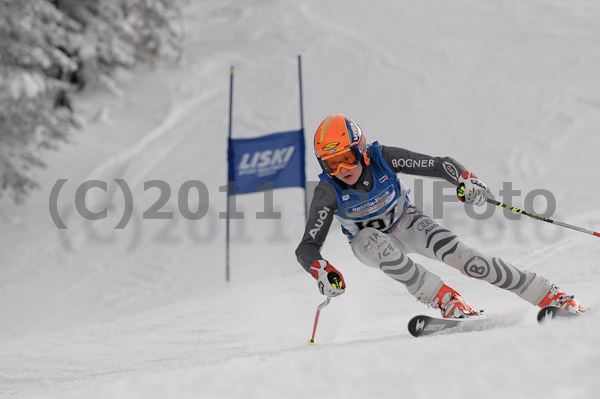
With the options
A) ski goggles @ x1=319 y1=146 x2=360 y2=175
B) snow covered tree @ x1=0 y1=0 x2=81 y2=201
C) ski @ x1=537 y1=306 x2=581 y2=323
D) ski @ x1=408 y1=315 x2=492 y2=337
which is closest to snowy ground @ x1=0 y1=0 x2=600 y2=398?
ski @ x1=408 y1=315 x2=492 y2=337

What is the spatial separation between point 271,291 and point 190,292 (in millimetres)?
2917

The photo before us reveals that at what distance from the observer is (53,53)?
12852mm

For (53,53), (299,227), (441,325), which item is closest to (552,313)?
(441,325)

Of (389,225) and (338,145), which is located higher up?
(338,145)

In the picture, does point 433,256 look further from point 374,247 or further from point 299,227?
point 299,227

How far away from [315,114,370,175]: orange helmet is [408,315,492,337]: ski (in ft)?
3.54

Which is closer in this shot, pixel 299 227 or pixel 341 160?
pixel 341 160

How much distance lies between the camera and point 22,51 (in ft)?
38.5

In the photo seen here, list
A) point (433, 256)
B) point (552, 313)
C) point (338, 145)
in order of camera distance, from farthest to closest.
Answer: point (433, 256)
point (338, 145)
point (552, 313)

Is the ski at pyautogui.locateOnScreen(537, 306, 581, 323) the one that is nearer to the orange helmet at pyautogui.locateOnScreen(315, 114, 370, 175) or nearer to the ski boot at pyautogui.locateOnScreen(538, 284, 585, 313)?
the ski boot at pyautogui.locateOnScreen(538, 284, 585, 313)

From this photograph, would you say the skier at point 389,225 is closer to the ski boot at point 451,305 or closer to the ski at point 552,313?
the ski boot at point 451,305

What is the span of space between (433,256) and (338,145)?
979 millimetres

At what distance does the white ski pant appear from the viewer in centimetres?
377

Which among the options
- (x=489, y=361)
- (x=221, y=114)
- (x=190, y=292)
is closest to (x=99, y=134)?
(x=221, y=114)
